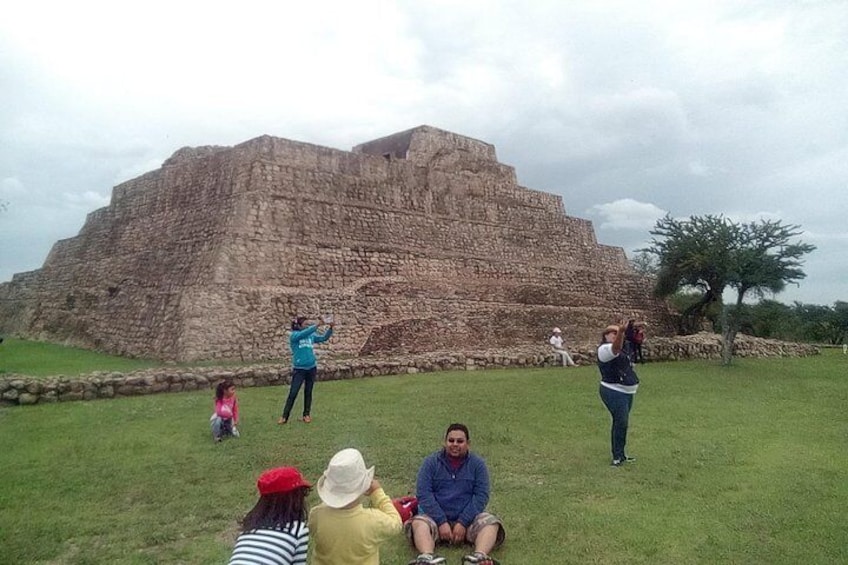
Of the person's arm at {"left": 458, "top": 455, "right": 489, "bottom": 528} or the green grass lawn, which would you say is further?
the green grass lawn

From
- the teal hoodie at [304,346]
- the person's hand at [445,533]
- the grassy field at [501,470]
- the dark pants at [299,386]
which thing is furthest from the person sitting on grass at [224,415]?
the person's hand at [445,533]

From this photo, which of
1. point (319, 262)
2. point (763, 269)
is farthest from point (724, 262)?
point (319, 262)

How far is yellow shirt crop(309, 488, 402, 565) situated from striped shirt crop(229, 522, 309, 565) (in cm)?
13

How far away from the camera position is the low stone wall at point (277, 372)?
406 inches

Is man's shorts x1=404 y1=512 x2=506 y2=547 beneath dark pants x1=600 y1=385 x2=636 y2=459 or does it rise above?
beneath

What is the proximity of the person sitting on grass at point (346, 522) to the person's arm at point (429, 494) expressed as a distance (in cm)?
122

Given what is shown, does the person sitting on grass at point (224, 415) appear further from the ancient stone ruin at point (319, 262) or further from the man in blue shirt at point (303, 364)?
the ancient stone ruin at point (319, 262)

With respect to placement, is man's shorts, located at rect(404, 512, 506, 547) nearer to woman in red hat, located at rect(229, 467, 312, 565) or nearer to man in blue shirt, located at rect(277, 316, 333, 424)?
woman in red hat, located at rect(229, 467, 312, 565)

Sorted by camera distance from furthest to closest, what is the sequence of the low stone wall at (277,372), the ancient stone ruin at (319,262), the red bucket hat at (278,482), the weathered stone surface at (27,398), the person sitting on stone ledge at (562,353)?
the person sitting on stone ledge at (562,353)
the ancient stone ruin at (319,262)
the low stone wall at (277,372)
the weathered stone surface at (27,398)
the red bucket hat at (278,482)

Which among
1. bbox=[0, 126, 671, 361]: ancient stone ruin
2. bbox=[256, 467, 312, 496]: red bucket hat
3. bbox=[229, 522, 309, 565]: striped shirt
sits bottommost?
bbox=[229, 522, 309, 565]: striped shirt

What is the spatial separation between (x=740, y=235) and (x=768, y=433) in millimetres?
13343

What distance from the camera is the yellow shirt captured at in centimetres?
379

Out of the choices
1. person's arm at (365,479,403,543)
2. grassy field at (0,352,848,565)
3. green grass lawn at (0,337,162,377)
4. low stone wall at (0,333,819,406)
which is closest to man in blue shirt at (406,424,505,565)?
grassy field at (0,352,848,565)

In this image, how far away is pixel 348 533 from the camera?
12.4ft
